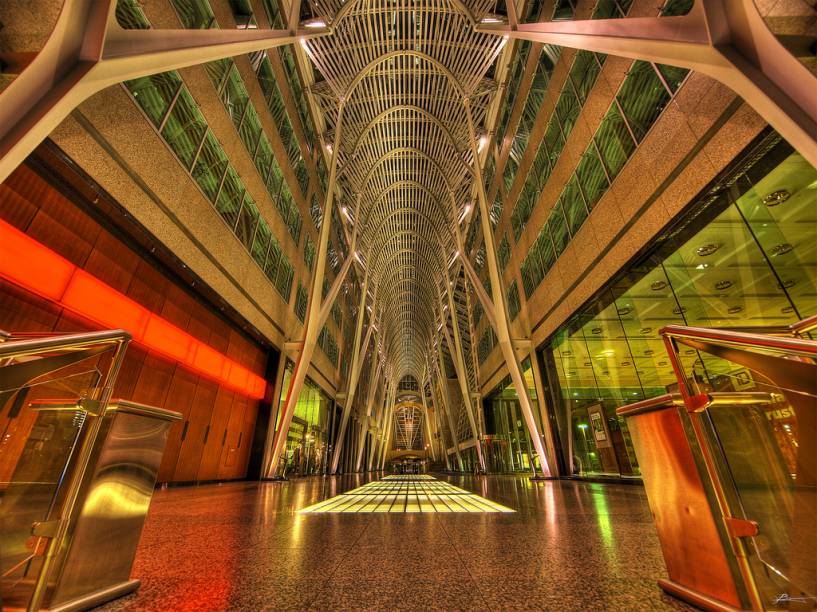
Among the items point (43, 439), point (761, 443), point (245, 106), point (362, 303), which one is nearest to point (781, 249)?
point (761, 443)

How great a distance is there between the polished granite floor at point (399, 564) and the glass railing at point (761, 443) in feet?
1.53

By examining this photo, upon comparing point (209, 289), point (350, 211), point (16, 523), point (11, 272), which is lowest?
point (16, 523)

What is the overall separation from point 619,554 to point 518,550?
628 millimetres

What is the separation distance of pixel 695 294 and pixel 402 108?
685 inches

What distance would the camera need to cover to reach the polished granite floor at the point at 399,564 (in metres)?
1.53

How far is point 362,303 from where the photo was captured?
19.3 m

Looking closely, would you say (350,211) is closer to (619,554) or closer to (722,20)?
(722,20)

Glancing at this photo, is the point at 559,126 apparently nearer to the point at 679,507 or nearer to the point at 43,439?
the point at 679,507

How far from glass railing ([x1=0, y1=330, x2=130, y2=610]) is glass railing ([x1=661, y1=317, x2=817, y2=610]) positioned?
2.34 meters

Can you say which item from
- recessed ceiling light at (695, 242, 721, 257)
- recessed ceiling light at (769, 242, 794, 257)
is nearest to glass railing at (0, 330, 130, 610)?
recessed ceiling light at (769, 242, 794, 257)

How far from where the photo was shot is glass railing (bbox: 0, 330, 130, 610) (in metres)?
1.19

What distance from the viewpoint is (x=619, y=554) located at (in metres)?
2.27

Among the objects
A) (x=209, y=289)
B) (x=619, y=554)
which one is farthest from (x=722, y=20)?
(x=209, y=289)

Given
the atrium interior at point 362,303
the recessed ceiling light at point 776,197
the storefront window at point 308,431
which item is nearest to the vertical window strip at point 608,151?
the atrium interior at point 362,303
